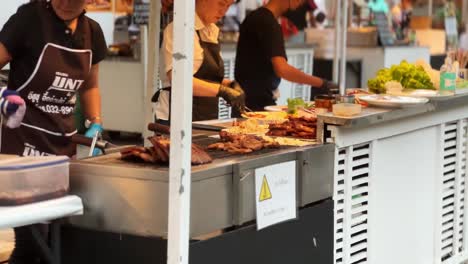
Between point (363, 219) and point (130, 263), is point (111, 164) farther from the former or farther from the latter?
point (363, 219)

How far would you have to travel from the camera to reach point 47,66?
341 cm

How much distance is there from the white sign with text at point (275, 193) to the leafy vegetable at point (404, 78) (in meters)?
1.61

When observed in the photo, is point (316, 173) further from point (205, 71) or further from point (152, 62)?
point (152, 62)

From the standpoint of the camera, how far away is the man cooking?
13.1ft

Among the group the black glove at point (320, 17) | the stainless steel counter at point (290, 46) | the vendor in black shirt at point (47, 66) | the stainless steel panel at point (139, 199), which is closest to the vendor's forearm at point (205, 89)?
the vendor in black shirt at point (47, 66)

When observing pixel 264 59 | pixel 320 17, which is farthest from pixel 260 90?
pixel 320 17

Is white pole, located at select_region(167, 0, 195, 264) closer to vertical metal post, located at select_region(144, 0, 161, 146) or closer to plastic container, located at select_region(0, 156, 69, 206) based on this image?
→ plastic container, located at select_region(0, 156, 69, 206)

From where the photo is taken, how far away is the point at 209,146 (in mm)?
3346

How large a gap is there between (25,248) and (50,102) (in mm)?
709

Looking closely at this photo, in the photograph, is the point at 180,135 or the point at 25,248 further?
the point at 25,248

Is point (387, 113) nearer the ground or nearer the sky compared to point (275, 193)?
nearer the sky

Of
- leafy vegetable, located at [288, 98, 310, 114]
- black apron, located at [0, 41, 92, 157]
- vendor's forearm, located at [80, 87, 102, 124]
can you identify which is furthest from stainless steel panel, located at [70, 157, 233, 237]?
leafy vegetable, located at [288, 98, 310, 114]

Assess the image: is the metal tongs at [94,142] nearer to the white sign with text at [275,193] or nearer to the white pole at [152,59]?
the white sign with text at [275,193]

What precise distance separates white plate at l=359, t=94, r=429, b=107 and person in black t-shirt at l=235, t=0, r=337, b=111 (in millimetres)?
878
